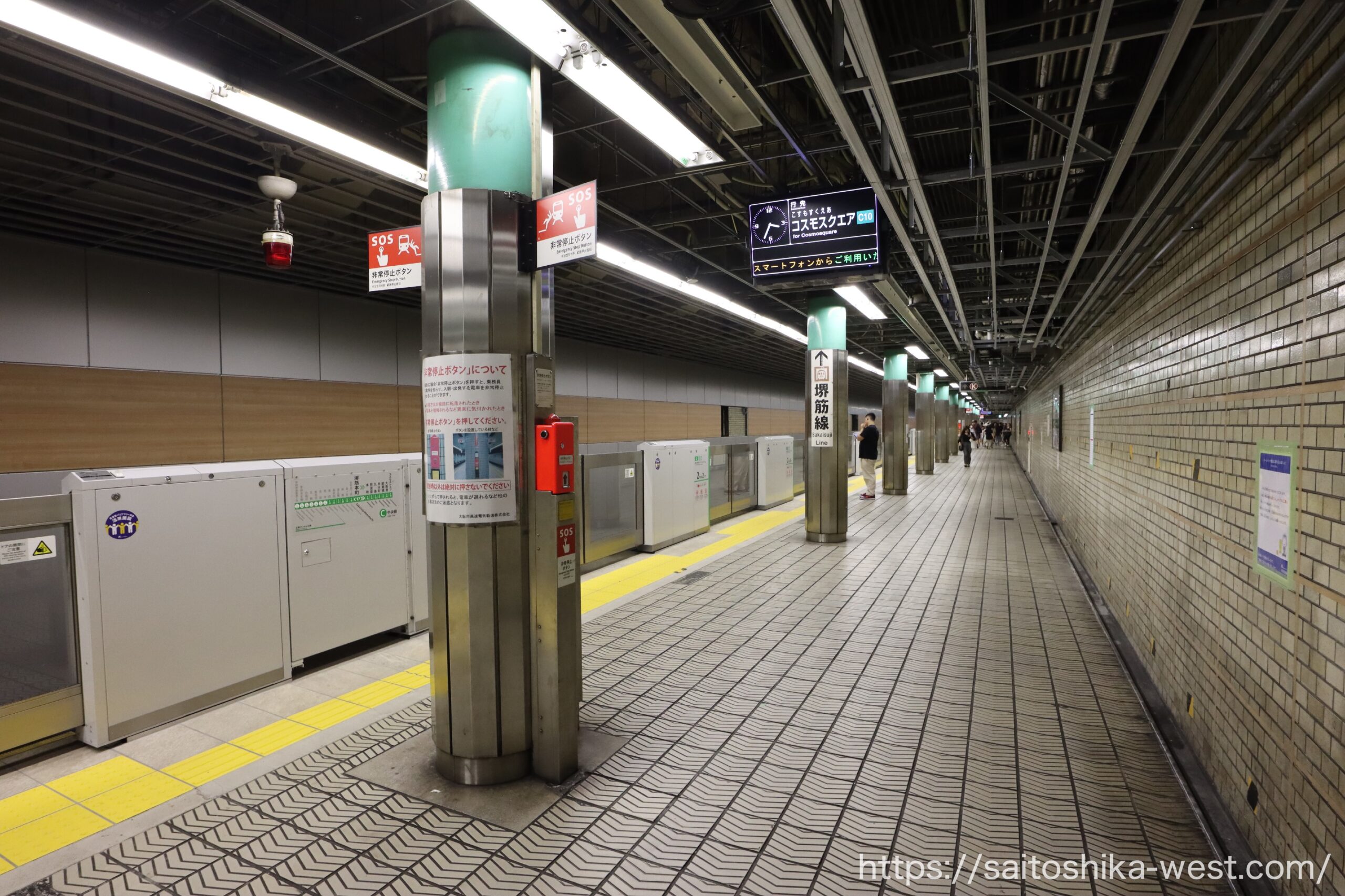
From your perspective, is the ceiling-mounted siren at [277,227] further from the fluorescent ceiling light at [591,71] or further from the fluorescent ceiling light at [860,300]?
the fluorescent ceiling light at [860,300]

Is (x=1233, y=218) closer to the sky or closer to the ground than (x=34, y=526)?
closer to the sky

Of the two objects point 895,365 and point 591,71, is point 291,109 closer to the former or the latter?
point 591,71

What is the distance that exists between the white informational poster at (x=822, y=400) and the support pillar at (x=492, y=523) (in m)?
6.55

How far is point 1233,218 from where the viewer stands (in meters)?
2.88

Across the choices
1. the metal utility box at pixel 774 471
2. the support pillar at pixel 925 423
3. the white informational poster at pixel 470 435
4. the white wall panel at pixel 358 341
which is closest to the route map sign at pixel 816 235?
the white informational poster at pixel 470 435

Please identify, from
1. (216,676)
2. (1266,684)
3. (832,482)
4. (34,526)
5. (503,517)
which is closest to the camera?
(1266,684)

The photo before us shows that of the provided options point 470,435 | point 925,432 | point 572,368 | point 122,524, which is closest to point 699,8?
point 470,435

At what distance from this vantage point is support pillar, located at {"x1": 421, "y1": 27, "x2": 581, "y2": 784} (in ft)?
9.30

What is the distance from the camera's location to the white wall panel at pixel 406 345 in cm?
1065

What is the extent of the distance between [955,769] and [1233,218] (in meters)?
2.91

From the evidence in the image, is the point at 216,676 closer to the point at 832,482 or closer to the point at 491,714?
the point at 491,714

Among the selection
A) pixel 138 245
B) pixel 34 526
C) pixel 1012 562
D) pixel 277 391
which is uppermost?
pixel 138 245

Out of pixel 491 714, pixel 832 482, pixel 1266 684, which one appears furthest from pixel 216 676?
pixel 832 482

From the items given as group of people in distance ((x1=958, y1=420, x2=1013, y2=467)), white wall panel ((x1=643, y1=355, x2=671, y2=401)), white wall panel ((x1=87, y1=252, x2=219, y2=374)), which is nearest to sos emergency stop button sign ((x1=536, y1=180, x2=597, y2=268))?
white wall panel ((x1=87, y1=252, x2=219, y2=374))
